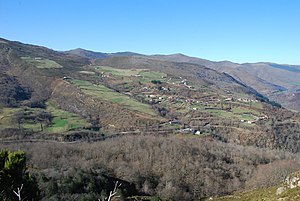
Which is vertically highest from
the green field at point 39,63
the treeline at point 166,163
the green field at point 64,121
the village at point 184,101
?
the green field at point 39,63

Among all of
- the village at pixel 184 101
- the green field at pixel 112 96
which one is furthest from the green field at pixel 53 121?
the village at pixel 184 101

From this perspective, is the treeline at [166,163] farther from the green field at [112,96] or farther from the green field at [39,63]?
the green field at [39,63]

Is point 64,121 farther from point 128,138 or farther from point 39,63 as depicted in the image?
point 39,63

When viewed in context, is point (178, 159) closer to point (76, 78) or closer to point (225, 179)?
point (225, 179)

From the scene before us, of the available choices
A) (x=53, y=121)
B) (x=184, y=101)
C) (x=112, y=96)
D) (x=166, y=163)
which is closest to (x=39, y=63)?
(x=112, y=96)

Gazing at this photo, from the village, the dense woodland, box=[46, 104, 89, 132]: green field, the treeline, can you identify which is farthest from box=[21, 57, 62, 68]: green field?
the treeline
